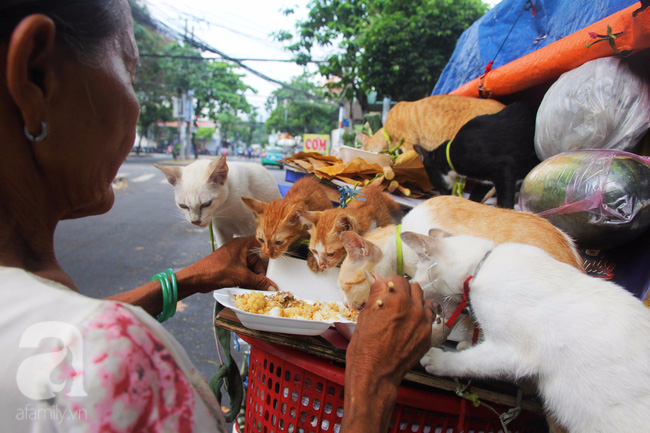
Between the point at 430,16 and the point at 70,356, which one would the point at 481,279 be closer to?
the point at 70,356

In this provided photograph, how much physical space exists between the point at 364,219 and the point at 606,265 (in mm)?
944

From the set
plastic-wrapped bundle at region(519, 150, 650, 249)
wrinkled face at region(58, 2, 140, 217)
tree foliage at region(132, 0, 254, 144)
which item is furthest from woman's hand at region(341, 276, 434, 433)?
tree foliage at region(132, 0, 254, 144)

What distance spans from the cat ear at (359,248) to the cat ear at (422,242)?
0.60 ft

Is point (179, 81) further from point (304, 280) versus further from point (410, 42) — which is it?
point (304, 280)

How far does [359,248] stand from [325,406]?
548 mm

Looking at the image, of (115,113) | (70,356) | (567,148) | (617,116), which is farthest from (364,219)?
(70,356)

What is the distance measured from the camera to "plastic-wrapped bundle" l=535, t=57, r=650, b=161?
→ 52.3 inches

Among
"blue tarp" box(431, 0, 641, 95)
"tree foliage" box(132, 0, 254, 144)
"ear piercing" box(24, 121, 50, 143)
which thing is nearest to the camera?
"ear piercing" box(24, 121, 50, 143)

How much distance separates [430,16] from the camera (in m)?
6.71

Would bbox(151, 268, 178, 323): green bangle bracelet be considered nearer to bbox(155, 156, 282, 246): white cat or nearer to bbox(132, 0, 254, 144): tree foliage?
bbox(155, 156, 282, 246): white cat

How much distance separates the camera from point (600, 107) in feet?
4.47

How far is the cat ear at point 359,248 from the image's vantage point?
4.24 ft

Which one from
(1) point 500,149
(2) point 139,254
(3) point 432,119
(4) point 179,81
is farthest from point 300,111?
(1) point 500,149

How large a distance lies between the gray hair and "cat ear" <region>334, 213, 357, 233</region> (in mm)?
966
